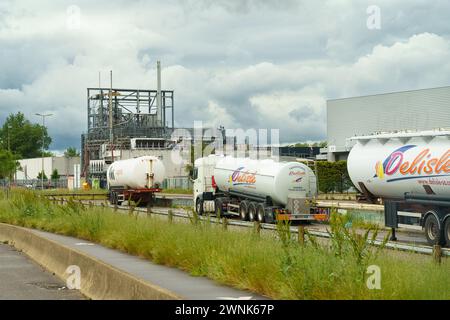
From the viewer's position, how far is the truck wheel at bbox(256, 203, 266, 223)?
32.7 meters

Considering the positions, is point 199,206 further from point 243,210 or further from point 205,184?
point 243,210

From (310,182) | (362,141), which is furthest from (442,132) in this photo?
(310,182)

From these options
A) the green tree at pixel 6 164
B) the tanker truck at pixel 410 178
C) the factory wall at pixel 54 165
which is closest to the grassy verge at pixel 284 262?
the tanker truck at pixel 410 178

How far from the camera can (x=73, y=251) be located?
1570cm

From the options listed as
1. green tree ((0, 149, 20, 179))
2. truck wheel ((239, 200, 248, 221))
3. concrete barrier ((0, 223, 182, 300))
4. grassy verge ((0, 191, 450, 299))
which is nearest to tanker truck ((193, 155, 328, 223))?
truck wheel ((239, 200, 248, 221))

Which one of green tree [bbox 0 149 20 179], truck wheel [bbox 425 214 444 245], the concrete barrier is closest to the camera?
the concrete barrier

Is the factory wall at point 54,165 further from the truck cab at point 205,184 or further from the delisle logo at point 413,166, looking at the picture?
the delisle logo at point 413,166

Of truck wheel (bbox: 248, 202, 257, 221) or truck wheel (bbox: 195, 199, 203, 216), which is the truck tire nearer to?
truck wheel (bbox: 248, 202, 257, 221)

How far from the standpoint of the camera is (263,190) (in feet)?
108

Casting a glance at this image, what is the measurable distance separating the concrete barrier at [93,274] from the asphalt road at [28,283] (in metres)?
0.22

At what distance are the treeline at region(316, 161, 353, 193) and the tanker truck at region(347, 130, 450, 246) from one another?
1273 inches

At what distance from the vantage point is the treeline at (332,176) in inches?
2355

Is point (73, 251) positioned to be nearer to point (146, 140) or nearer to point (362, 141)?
point (362, 141)

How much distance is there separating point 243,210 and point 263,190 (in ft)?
7.97
